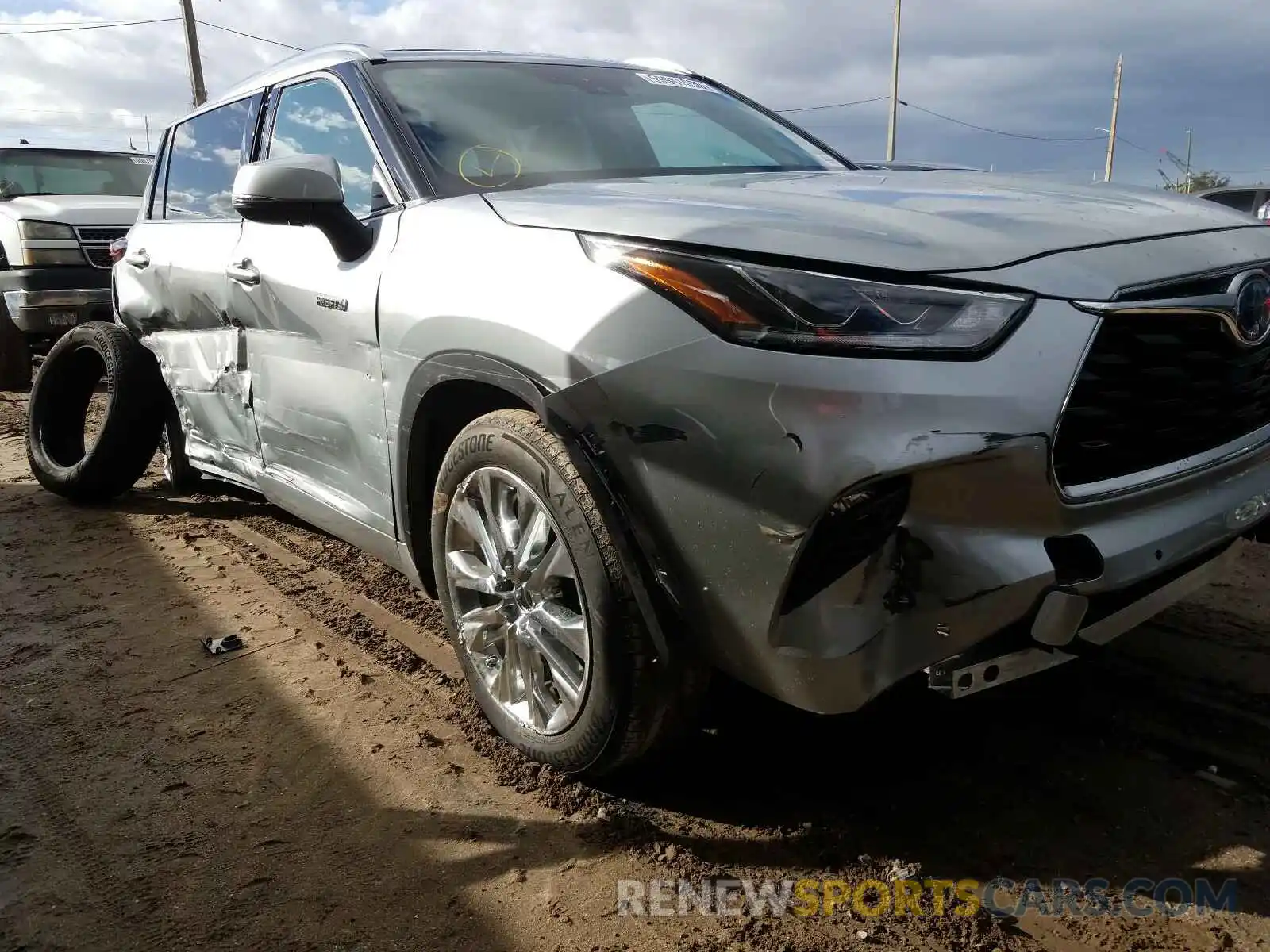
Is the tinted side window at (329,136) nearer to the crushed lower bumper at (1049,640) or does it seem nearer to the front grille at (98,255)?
the crushed lower bumper at (1049,640)

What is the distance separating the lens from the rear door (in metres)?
3.70

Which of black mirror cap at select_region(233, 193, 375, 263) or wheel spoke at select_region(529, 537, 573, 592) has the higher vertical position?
black mirror cap at select_region(233, 193, 375, 263)

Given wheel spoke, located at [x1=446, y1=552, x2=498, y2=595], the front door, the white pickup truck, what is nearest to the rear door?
the front door

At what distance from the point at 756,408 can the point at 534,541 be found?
0.74 m

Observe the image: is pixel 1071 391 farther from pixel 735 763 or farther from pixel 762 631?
pixel 735 763

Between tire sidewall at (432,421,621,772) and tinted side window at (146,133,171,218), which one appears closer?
tire sidewall at (432,421,621,772)

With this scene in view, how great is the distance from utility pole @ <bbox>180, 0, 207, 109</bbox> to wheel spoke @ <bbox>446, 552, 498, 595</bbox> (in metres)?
25.7

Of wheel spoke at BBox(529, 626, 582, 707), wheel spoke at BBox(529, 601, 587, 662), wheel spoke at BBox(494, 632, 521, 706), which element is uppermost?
wheel spoke at BBox(529, 601, 587, 662)

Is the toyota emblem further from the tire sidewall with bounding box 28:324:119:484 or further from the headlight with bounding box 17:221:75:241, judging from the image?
the headlight with bounding box 17:221:75:241

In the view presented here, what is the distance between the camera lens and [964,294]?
1796 millimetres

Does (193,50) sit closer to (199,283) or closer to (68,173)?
(68,173)

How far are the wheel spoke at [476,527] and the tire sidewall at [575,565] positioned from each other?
0.11 ft

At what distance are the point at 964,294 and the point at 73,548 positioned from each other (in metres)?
4.21

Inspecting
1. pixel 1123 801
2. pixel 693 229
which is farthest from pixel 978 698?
pixel 693 229
